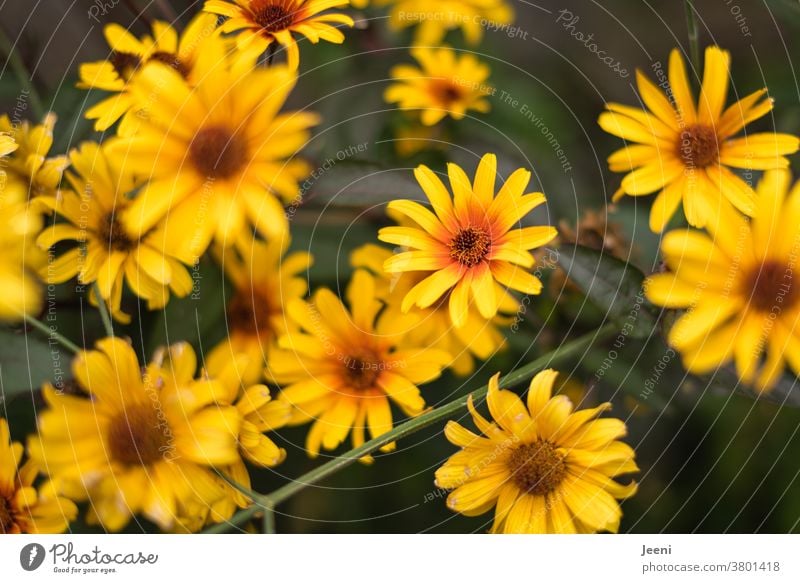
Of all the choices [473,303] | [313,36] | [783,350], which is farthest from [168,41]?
[783,350]

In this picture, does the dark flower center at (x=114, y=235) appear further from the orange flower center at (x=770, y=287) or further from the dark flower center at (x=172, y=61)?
the orange flower center at (x=770, y=287)

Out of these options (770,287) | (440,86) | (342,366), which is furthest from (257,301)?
(770,287)

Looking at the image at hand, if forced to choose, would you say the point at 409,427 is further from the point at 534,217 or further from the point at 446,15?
the point at 446,15

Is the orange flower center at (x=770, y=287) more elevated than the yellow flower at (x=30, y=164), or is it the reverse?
the yellow flower at (x=30, y=164)

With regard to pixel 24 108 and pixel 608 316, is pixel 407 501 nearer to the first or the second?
pixel 608 316

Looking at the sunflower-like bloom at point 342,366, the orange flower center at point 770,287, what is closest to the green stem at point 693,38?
the orange flower center at point 770,287

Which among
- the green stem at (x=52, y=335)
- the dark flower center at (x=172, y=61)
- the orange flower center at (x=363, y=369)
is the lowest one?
the orange flower center at (x=363, y=369)

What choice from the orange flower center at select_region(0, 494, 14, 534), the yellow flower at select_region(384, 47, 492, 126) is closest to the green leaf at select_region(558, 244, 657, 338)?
the yellow flower at select_region(384, 47, 492, 126)
